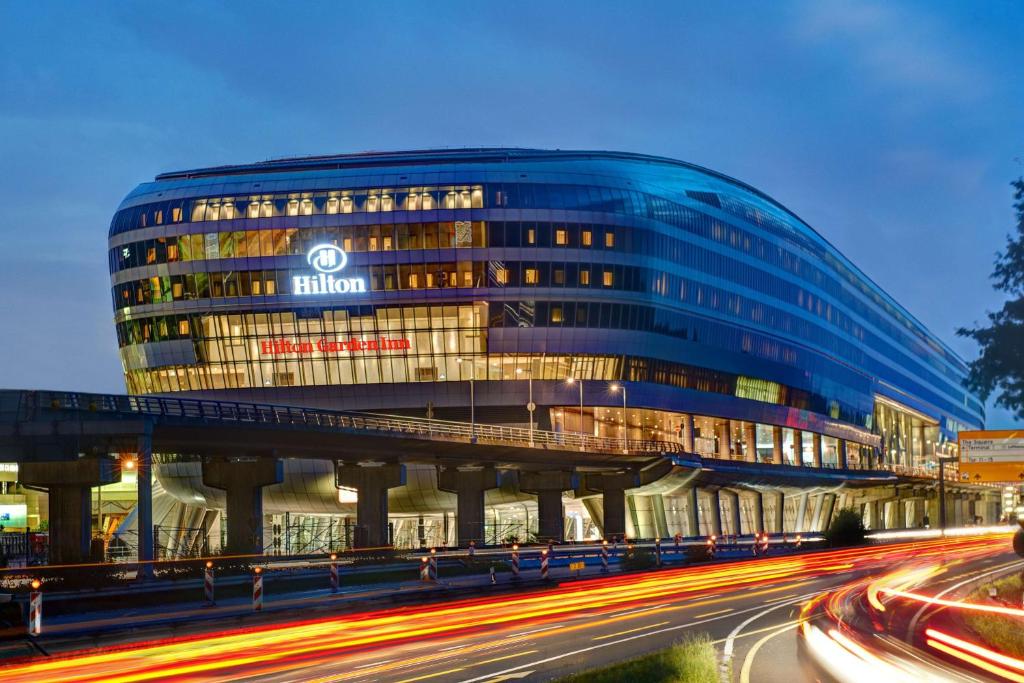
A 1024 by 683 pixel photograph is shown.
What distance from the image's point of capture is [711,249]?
415ft

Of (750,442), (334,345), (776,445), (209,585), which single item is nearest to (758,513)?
(776,445)

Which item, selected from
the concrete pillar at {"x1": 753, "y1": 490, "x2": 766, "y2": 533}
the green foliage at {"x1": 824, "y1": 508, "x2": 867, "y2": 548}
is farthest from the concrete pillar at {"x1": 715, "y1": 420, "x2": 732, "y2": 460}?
the green foliage at {"x1": 824, "y1": 508, "x2": 867, "y2": 548}

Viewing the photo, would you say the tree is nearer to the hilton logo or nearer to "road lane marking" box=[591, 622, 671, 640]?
"road lane marking" box=[591, 622, 671, 640]

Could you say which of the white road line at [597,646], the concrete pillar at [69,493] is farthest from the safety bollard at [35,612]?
the concrete pillar at [69,493]

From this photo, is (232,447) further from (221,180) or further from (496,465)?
(221,180)

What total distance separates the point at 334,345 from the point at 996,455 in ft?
238

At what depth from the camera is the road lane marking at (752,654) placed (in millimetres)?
24188

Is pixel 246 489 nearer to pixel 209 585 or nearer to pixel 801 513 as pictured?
pixel 209 585

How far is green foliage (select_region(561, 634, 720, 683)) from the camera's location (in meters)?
22.5

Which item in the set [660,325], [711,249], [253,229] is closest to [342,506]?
[253,229]

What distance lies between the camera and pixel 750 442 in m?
139

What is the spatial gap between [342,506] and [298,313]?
60.4 ft

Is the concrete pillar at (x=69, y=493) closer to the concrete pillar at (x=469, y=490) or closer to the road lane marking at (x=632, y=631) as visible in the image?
the road lane marking at (x=632, y=631)

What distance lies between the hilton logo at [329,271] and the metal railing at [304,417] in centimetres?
1597
